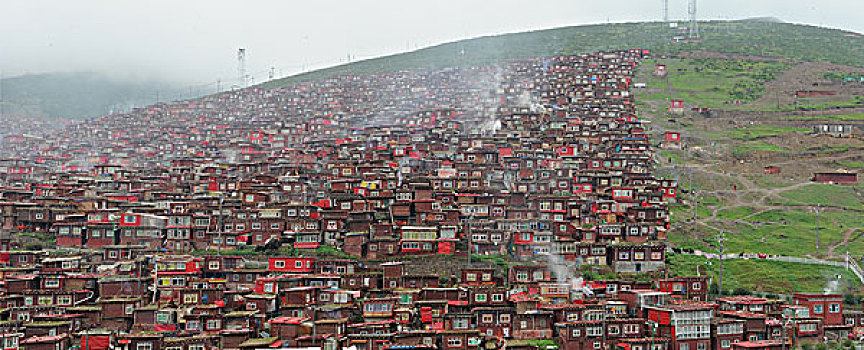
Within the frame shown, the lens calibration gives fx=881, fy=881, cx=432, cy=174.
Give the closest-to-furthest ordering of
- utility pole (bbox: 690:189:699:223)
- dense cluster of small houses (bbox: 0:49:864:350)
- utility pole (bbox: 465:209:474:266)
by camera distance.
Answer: dense cluster of small houses (bbox: 0:49:864:350) < utility pole (bbox: 465:209:474:266) < utility pole (bbox: 690:189:699:223)

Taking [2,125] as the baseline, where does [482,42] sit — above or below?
above

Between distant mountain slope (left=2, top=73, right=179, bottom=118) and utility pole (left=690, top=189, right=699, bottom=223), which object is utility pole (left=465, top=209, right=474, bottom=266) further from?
distant mountain slope (left=2, top=73, right=179, bottom=118)

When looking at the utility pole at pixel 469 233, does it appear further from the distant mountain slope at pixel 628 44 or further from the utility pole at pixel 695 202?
the distant mountain slope at pixel 628 44

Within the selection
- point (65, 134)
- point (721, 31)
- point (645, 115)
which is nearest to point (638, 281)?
point (645, 115)

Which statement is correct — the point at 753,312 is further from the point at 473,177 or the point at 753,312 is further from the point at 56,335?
the point at 56,335

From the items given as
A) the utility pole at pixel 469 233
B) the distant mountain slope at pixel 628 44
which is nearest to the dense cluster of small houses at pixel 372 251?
the utility pole at pixel 469 233

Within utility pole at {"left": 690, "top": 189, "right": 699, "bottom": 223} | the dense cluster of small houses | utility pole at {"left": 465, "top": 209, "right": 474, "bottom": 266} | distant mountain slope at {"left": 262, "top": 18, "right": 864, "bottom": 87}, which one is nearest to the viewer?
the dense cluster of small houses

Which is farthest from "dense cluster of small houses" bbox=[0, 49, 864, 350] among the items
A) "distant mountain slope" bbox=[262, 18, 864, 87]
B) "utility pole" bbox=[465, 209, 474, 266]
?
"distant mountain slope" bbox=[262, 18, 864, 87]
